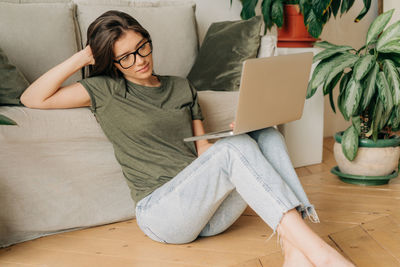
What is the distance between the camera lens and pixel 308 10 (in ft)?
8.07

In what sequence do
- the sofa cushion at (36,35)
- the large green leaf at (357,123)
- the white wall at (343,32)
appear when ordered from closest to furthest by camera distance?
the sofa cushion at (36,35)
the large green leaf at (357,123)
the white wall at (343,32)

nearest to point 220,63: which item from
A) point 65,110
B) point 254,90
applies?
point 65,110

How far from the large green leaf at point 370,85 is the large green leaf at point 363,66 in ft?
0.11

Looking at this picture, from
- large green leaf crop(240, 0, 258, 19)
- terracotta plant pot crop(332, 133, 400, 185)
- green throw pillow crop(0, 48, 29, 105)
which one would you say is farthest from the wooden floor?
large green leaf crop(240, 0, 258, 19)


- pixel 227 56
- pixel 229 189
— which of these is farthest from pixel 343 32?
pixel 229 189

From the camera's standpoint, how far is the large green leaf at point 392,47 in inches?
79.2

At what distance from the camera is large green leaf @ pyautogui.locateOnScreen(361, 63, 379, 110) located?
2.09m

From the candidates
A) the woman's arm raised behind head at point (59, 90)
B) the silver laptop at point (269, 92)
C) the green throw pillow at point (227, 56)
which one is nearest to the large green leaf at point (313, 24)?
the green throw pillow at point (227, 56)

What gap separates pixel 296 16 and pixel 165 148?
146 cm

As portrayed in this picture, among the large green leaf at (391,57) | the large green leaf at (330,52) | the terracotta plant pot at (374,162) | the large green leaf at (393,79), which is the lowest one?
the terracotta plant pot at (374,162)

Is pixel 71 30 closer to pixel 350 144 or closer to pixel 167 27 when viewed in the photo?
pixel 167 27

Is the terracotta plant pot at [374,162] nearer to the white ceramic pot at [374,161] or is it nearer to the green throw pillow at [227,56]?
the white ceramic pot at [374,161]

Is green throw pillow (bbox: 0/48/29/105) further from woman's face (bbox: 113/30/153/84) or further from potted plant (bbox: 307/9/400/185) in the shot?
potted plant (bbox: 307/9/400/185)

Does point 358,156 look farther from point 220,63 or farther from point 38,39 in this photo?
point 38,39
